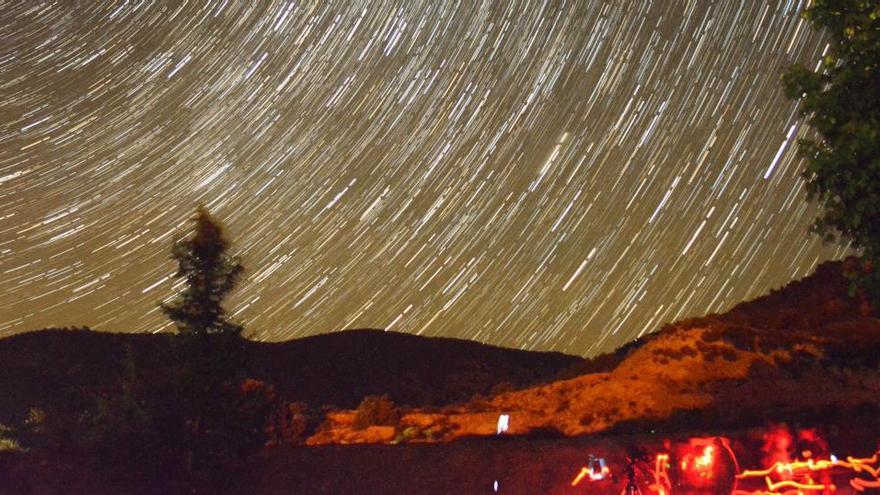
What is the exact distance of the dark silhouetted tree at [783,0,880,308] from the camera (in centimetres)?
883

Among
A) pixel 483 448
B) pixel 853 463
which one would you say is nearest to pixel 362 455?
pixel 483 448

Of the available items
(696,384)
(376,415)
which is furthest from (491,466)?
(696,384)

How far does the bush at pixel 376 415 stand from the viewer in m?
27.8

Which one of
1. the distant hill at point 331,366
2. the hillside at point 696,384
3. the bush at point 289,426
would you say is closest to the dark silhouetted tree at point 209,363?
the bush at point 289,426

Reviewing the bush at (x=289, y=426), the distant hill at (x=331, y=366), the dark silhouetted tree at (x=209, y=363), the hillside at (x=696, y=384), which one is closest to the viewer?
the dark silhouetted tree at (x=209, y=363)

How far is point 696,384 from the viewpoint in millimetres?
28438

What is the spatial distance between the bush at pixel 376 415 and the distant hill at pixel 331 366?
7.13 metres

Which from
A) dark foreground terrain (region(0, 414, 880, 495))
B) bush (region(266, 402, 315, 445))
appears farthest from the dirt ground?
bush (region(266, 402, 315, 445))

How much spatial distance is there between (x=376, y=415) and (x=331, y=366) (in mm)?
22263

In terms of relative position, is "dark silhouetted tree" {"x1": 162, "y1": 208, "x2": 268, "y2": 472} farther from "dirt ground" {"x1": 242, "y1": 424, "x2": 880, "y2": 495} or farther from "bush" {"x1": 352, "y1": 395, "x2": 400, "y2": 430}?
"bush" {"x1": 352, "y1": 395, "x2": 400, "y2": 430}

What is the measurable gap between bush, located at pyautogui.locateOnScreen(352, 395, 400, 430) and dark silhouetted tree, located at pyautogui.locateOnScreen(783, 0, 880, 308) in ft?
65.3

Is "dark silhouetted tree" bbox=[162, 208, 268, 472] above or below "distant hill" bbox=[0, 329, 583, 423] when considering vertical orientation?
below

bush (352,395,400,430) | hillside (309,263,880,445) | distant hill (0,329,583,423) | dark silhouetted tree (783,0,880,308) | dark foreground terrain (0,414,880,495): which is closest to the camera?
dark silhouetted tree (783,0,880,308)

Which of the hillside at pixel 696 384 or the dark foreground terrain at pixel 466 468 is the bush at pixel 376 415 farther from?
the dark foreground terrain at pixel 466 468
